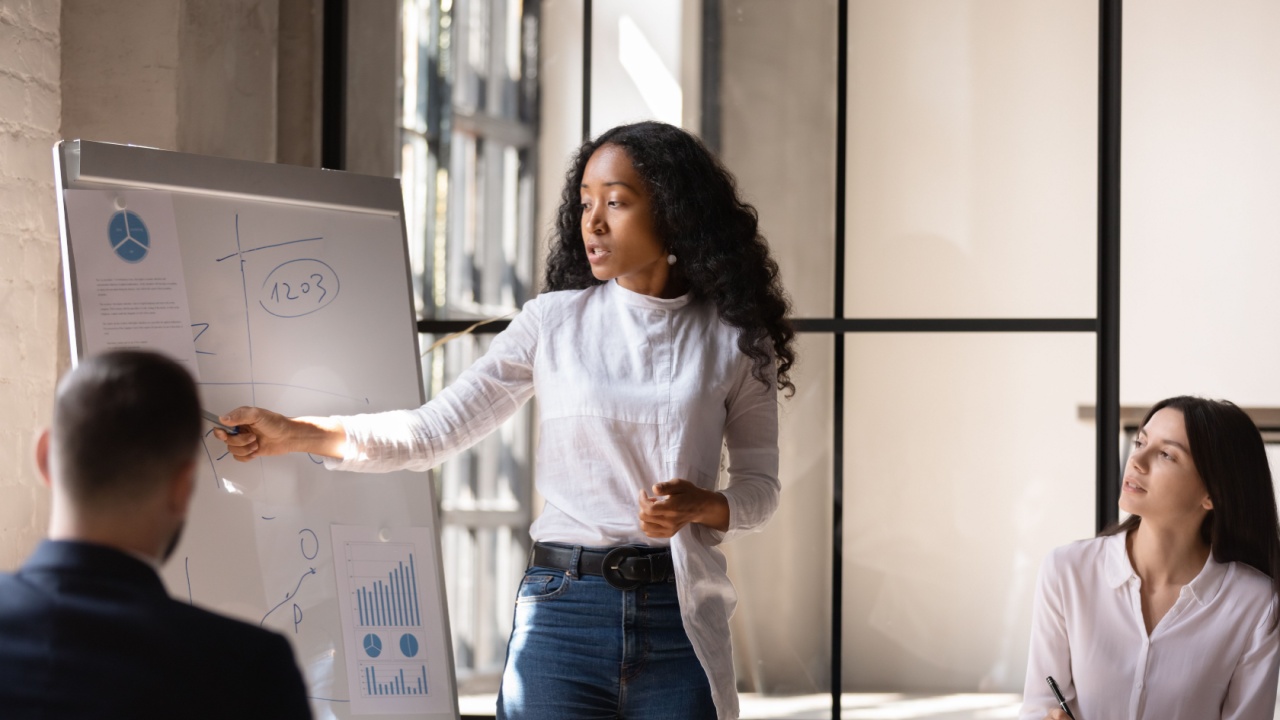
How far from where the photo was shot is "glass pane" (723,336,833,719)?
9.67ft

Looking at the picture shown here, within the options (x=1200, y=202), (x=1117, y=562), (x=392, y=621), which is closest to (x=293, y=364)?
(x=392, y=621)

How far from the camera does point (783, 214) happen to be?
2984mm

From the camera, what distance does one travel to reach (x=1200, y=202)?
287cm

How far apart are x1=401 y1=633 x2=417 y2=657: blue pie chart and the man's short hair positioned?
4.11 feet

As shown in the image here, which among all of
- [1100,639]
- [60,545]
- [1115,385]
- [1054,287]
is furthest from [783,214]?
[60,545]

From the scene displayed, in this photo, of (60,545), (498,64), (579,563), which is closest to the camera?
(60,545)

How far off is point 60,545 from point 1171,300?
2554 mm

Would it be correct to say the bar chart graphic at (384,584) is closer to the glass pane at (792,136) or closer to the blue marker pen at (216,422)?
the blue marker pen at (216,422)

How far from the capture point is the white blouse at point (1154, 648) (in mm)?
2096

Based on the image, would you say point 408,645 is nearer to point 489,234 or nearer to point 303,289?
point 303,289

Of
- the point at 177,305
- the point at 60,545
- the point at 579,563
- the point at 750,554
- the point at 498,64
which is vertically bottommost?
the point at 750,554

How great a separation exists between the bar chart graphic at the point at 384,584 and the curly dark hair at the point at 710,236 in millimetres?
616

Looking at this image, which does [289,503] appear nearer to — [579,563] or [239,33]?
[579,563]

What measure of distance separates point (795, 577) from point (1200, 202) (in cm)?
130
